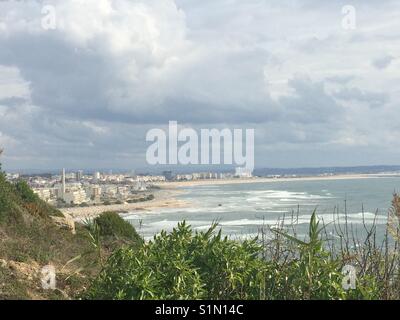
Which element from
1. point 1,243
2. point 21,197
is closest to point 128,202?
point 21,197

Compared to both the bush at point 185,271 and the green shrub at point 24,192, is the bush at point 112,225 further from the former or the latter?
the bush at point 185,271

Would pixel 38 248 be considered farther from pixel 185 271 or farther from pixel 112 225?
pixel 185 271

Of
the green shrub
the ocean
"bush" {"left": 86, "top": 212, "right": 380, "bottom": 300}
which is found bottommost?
the ocean

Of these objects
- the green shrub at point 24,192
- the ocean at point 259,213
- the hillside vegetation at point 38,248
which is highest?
the green shrub at point 24,192

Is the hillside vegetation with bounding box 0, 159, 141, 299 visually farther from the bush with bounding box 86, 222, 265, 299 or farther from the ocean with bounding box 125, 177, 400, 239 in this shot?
the ocean with bounding box 125, 177, 400, 239

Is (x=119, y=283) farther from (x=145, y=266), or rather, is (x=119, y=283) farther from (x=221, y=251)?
(x=221, y=251)

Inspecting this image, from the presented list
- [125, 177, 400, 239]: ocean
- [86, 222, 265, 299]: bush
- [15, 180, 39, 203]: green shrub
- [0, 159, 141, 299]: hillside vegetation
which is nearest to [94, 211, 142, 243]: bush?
[0, 159, 141, 299]: hillside vegetation

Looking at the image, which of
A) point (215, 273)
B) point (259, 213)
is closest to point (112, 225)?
point (215, 273)

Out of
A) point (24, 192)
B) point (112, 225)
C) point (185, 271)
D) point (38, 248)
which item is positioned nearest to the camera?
point (185, 271)

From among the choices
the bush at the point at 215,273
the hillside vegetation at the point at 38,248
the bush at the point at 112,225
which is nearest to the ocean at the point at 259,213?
the bush at the point at 215,273

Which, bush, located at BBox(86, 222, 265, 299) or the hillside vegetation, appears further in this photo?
the hillside vegetation

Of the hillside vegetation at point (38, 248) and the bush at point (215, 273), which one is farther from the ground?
the bush at point (215, 273)
